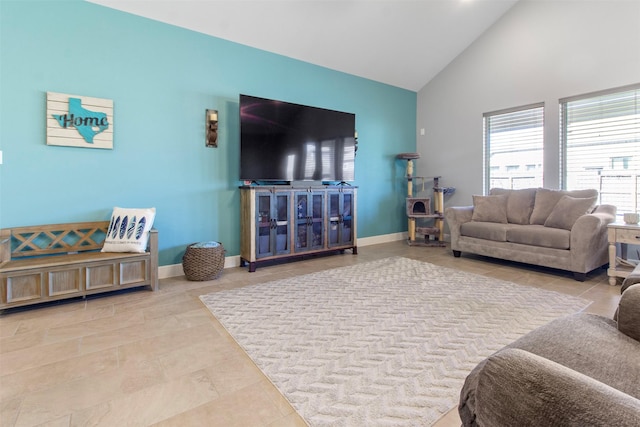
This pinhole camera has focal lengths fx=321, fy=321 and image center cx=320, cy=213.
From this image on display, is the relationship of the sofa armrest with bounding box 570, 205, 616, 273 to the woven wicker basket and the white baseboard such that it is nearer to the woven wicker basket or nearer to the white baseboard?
the white baseboard

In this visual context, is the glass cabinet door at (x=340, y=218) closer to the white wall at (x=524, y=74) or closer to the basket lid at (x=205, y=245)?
the basket lid at (x=205, y=245)

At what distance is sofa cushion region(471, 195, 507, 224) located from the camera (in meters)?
4.29

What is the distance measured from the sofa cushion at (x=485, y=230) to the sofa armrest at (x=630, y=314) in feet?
9.69

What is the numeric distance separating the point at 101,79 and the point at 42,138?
30.1 inches

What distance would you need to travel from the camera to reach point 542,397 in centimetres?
59

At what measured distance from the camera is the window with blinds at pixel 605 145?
12.3ft

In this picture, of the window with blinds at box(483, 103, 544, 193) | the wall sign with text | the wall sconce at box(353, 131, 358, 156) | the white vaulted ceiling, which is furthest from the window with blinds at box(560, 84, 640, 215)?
the wall sign with text

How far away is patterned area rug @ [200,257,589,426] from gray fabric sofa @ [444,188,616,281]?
2.34 feet

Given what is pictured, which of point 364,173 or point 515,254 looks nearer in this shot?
point 515,254

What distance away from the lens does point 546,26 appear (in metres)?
4.32

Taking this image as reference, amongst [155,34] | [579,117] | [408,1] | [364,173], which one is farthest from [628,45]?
[155,34]

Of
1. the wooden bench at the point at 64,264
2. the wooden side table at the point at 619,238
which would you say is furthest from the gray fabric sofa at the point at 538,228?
the wooden bench at the point at 64,264

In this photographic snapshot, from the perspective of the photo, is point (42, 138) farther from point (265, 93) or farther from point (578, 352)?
point (578, 352)

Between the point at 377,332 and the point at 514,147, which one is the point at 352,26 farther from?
the point at 377,332
